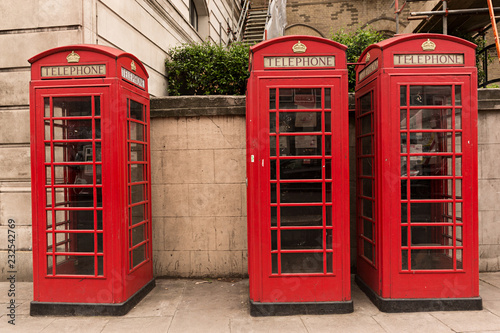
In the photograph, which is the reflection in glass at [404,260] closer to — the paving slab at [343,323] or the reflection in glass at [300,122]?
the paving slab at [343,323]

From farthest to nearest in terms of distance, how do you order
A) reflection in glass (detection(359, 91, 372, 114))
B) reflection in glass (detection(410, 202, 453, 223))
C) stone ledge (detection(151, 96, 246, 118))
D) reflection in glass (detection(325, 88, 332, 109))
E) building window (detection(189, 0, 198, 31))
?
1. building window (detection(189, 0, 198, 31))
2. stone ledge (detection(151, 96, 246, 118))
3. reflection in glass (detection(359, 91, 372, 114))
4. reflection in glass (detection(410, 202, 453, 223))
5. reflection in glass (detection(325, 88, 332, 109))

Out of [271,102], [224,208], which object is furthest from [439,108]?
[224,208]

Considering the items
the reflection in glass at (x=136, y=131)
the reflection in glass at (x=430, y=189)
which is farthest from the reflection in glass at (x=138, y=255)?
the reflection in glass at (x=430, y=189)

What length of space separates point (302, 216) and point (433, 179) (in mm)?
1618

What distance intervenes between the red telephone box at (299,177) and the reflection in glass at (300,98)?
0.01 metres

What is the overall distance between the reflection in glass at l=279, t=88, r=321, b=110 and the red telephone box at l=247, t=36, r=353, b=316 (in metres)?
0.01

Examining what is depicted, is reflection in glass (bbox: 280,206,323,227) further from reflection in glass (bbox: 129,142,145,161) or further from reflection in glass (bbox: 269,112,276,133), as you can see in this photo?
reflection in glass (bbox: 129,142,145,161)

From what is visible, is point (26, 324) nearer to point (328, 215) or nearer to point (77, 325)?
point (77, 325)

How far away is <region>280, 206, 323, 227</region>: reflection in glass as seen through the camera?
3.84m

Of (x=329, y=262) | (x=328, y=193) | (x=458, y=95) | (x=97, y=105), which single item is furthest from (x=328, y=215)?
(x=97, y=105)

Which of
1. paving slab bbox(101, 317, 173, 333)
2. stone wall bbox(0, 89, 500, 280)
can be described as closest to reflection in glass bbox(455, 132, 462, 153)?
stone wall bbox(0, 89, 500, 280)

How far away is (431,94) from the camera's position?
153 inches

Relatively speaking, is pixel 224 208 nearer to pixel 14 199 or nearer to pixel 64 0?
pixel 14 199

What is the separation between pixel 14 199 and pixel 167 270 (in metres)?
2.55
